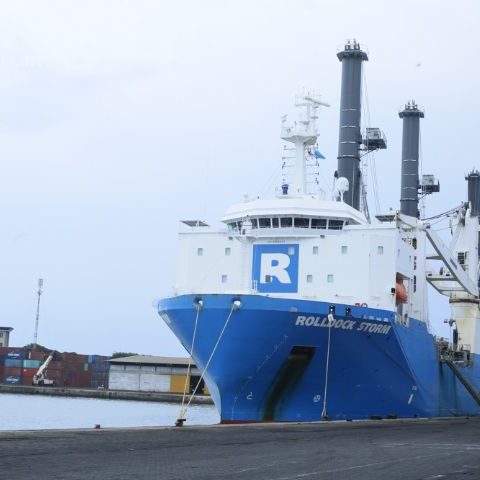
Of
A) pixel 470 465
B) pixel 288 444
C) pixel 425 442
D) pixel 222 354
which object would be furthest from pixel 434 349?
pixel 470 465

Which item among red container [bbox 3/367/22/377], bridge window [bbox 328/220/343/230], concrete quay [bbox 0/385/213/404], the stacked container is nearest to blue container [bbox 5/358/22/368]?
the stacked container

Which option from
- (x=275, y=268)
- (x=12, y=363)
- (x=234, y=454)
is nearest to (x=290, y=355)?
(x=275, y=268)

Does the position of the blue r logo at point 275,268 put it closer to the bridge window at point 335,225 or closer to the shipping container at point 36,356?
the bridge window at point 335,225

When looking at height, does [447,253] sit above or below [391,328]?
above

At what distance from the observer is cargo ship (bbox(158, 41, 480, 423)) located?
2481 centimetres

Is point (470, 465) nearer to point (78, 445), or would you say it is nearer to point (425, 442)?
point (425, 442)

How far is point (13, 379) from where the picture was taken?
336 ft

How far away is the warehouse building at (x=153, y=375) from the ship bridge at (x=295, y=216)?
191 feet

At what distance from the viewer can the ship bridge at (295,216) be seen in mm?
28672

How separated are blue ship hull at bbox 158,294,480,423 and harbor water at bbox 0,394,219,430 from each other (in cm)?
1630

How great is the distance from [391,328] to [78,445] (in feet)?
46.4

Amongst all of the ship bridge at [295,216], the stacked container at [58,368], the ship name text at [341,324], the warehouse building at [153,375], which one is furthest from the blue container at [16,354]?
the ship name text at [341,324]

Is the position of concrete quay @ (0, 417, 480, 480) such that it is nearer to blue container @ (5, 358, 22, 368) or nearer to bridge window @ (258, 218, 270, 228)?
bridge window @ (258, 218, 270, 228)

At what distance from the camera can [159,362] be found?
296 feet
